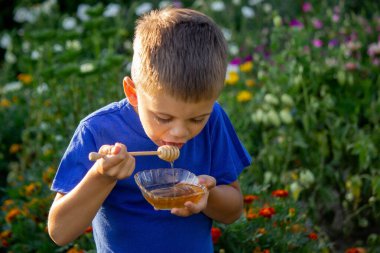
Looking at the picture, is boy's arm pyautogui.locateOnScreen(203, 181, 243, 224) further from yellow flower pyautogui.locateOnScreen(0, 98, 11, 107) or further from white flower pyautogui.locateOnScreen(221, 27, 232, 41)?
white flower pyautogui.locateOnScreen(221, 27, 232, 41)

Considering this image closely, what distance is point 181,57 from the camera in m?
1.94

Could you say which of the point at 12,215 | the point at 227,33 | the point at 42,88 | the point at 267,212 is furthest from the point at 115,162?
the point at 227,33

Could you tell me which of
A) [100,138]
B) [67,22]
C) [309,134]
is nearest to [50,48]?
[67,22]

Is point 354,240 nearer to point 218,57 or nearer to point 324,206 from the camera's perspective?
point 324,206

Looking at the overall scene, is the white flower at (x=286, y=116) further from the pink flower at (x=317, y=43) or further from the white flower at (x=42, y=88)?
the white flower at (x=42, y=88)

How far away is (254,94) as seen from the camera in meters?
4.67

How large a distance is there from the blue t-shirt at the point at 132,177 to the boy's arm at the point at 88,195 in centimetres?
5

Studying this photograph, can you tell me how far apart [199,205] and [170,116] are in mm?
241

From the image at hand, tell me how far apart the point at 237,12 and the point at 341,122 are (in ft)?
8.36

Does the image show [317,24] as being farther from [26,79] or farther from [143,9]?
[26,79]

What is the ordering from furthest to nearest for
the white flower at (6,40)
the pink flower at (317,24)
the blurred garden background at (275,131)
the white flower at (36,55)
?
the white flower at (6,40) → the pink flower at (317,24) → the white flower at (36,55) → the blurred garden background at (275,131)

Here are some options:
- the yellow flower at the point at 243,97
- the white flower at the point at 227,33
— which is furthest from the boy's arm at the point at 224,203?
the white flower at the point at 227,33

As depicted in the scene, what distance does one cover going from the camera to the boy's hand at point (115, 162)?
1874mm

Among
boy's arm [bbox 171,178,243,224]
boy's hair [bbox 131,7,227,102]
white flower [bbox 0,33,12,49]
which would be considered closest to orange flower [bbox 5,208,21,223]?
boy's arm [bbox 171,178,243,224]
